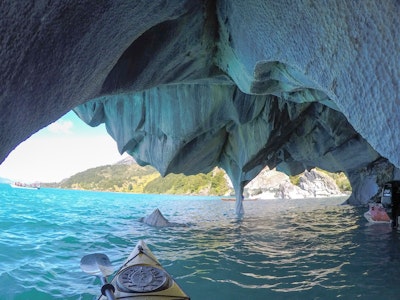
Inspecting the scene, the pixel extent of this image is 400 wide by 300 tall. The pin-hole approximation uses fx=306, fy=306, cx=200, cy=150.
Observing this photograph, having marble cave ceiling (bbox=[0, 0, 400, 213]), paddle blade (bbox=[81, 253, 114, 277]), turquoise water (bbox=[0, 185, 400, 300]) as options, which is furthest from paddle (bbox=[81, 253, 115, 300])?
marble cave ceiling (bbox=[0, 0, 400, 213])

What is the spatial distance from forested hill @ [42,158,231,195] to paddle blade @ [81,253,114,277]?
111 metres


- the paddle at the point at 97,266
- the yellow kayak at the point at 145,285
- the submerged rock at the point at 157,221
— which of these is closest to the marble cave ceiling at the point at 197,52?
the yellow kayak at the point at 145,285

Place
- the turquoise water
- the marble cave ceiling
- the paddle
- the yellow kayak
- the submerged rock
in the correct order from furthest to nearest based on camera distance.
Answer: the submerged rock
the turquoise water
the paddle
the yellow kayak
the marble cave ceiling

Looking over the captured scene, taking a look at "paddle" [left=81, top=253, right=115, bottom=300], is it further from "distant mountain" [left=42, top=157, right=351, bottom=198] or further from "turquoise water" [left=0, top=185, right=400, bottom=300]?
"distant mountain" [left=42, top=157, right=351, bottom=198]

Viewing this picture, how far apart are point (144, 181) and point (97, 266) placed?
16018cm

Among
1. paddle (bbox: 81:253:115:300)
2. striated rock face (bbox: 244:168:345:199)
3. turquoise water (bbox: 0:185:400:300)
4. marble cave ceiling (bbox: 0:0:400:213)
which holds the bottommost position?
striated rock face (bbox: 244:168:345:199)

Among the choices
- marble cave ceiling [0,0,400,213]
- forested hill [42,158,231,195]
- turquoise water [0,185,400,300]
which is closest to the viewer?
marble cave ceiling [0,0,400,213]

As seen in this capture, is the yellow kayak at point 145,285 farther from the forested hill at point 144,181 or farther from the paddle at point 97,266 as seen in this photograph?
the forested hill at point 144,181

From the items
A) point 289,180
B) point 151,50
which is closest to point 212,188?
point 289,180

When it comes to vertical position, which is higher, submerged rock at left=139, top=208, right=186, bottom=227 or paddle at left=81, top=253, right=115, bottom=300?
paddle at left=81, top=253, right=115, bottom=300

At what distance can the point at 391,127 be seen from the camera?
207 centimetres

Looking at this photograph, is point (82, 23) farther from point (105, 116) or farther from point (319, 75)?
point (105, 116)

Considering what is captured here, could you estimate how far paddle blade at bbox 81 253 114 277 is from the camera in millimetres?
5600

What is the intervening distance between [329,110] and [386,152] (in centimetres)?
1196
